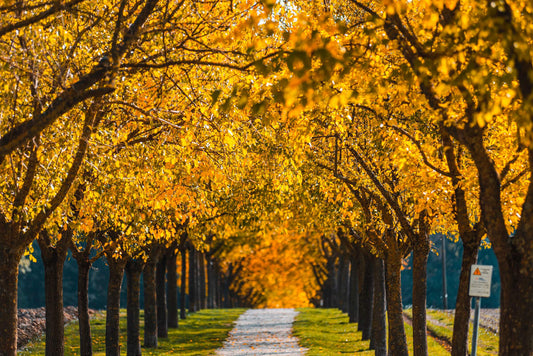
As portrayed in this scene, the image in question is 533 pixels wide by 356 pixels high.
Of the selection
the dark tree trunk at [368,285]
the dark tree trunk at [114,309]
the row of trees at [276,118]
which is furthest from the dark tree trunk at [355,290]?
the dark tree trunk at [114,309]

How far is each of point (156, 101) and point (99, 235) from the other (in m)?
5.54

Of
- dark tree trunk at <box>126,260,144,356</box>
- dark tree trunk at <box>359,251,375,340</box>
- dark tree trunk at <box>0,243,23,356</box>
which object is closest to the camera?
dark tree trunk at <box>0,243,23,356</box>

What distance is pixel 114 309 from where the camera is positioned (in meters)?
18.9

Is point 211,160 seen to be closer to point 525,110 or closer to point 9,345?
point 9,345

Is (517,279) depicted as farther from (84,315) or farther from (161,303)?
(161,303)

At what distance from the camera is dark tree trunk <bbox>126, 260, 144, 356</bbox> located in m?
20.8

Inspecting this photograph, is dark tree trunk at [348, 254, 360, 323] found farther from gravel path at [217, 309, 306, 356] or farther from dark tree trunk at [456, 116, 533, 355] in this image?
dark tree trunk at [456, 116, 533, 355]

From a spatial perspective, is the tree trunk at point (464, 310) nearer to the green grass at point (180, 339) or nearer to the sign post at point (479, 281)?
the sign post at point (479, 281)

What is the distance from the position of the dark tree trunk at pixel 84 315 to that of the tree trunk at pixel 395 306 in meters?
7.40

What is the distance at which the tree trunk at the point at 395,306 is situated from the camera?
52.7 feet

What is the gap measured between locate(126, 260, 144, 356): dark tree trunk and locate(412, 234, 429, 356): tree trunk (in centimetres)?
964

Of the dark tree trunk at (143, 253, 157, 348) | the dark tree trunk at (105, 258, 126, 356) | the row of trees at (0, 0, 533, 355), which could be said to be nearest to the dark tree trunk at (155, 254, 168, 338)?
the dark tree trunk at (143, 253, 157, 348)

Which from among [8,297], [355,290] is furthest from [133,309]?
[355,290]

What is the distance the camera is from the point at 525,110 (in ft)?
19.1
